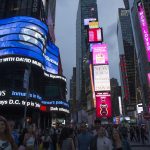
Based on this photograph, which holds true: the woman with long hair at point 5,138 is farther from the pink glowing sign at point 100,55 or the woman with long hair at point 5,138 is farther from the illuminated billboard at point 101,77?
the pink glowing sign at point 100,55

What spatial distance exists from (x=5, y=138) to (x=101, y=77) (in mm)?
52043

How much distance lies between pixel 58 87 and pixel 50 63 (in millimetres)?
8916

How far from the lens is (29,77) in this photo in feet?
149

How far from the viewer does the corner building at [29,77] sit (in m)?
45.2

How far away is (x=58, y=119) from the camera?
259 feet

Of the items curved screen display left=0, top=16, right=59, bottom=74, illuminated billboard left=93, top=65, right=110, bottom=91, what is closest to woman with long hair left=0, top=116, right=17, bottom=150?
curved screen display left=0, top=16, right=59, bottom=74

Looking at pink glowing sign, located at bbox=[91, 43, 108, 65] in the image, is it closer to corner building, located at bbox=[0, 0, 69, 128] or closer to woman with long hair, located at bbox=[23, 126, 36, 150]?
corner building, located at bbox=[0, 0, 69, 128]

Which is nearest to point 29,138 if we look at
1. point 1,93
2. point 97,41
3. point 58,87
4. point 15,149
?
point 15,149

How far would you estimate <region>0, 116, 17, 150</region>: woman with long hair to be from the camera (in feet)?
12.4

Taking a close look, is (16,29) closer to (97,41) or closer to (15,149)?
(97,41)

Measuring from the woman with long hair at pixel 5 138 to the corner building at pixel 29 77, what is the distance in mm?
36372

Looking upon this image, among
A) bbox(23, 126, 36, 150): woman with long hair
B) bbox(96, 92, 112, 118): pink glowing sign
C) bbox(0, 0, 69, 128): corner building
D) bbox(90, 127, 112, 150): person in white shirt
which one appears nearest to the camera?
bbox(90, 127, 112, 150): person in white shirt

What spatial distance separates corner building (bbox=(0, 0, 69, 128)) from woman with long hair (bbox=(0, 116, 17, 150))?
3637 centimetres

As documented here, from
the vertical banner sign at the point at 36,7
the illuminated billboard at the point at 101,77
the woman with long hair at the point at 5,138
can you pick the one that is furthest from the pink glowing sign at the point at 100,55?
the woman with long hair at the point at 5,138
